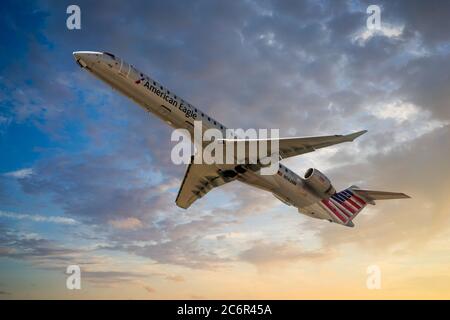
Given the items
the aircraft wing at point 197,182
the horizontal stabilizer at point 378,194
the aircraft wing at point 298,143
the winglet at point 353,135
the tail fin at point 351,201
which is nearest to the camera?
the winglet at point 353,135

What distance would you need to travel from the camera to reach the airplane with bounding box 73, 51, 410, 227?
2098 centimetres

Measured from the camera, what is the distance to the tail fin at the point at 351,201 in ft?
103

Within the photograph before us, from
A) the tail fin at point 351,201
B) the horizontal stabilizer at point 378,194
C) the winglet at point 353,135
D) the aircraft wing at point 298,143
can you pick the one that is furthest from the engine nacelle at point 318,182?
the winglet at point 353,135

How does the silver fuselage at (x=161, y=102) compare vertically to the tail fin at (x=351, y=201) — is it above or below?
above

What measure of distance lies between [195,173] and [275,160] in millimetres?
6662

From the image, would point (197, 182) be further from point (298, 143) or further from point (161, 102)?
point (298, 143)

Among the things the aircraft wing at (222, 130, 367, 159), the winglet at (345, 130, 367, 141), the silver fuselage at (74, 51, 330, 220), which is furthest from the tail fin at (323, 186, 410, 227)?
the winglet at (345, 130, 367, 141)

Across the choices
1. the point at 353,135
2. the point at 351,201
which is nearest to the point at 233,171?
the point at 353,135

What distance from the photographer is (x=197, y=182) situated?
29.1 m

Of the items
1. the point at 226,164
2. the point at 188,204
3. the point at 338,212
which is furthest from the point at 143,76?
the point at 338,212

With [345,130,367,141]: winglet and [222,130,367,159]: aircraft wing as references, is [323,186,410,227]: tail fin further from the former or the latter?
[345,130,367,141]: winglet

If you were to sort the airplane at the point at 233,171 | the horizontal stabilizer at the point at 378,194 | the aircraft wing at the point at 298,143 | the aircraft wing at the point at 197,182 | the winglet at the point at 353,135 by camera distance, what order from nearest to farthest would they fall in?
the winglet at the point at 353,135 → the airplane at the point at 233,171 → the aircraft wing at the point at 298,143 → the aircraft wing at the point at 197,182 → the horizontal stabilizer at the point at 378,194

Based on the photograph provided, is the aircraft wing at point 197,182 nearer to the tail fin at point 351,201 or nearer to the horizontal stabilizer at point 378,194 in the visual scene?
the tail fin at point 351,201
